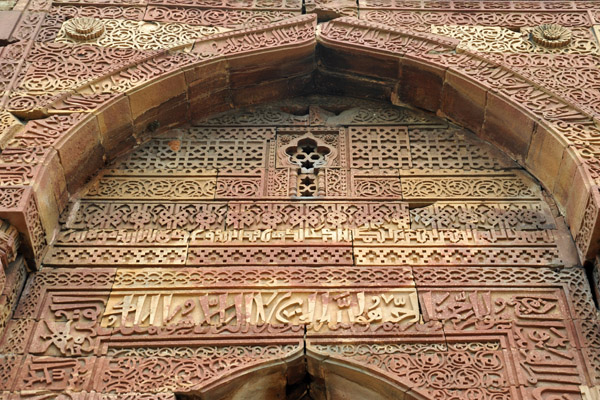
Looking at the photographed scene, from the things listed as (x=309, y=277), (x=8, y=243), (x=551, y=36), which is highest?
(x=551, y=36)

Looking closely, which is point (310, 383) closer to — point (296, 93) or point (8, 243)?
point (8, 243)

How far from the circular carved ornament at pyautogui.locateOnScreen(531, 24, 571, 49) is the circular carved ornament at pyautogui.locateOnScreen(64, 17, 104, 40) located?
3283 millimetres

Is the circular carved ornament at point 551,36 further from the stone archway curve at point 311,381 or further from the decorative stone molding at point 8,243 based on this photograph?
the decorative stone molding at point 8,243

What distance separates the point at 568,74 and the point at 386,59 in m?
1.30

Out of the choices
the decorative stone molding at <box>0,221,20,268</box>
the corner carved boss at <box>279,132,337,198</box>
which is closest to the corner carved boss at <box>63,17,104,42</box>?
the corner carved boss at <box>279,132,337,198</box>

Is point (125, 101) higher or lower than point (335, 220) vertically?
higher

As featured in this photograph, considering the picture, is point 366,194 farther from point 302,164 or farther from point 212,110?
point 212,110

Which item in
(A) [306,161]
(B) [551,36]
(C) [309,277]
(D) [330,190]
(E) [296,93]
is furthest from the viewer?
(E) [296,93]

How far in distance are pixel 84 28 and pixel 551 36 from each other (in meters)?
3.49

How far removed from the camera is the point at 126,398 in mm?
4309

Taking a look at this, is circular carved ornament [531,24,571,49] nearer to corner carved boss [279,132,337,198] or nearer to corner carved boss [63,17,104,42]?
corner carved boss [279,132,337,198]

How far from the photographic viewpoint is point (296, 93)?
6414 millimetres

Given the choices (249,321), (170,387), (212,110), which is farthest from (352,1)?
(170,387)

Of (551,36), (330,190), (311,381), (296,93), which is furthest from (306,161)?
(551,36)
